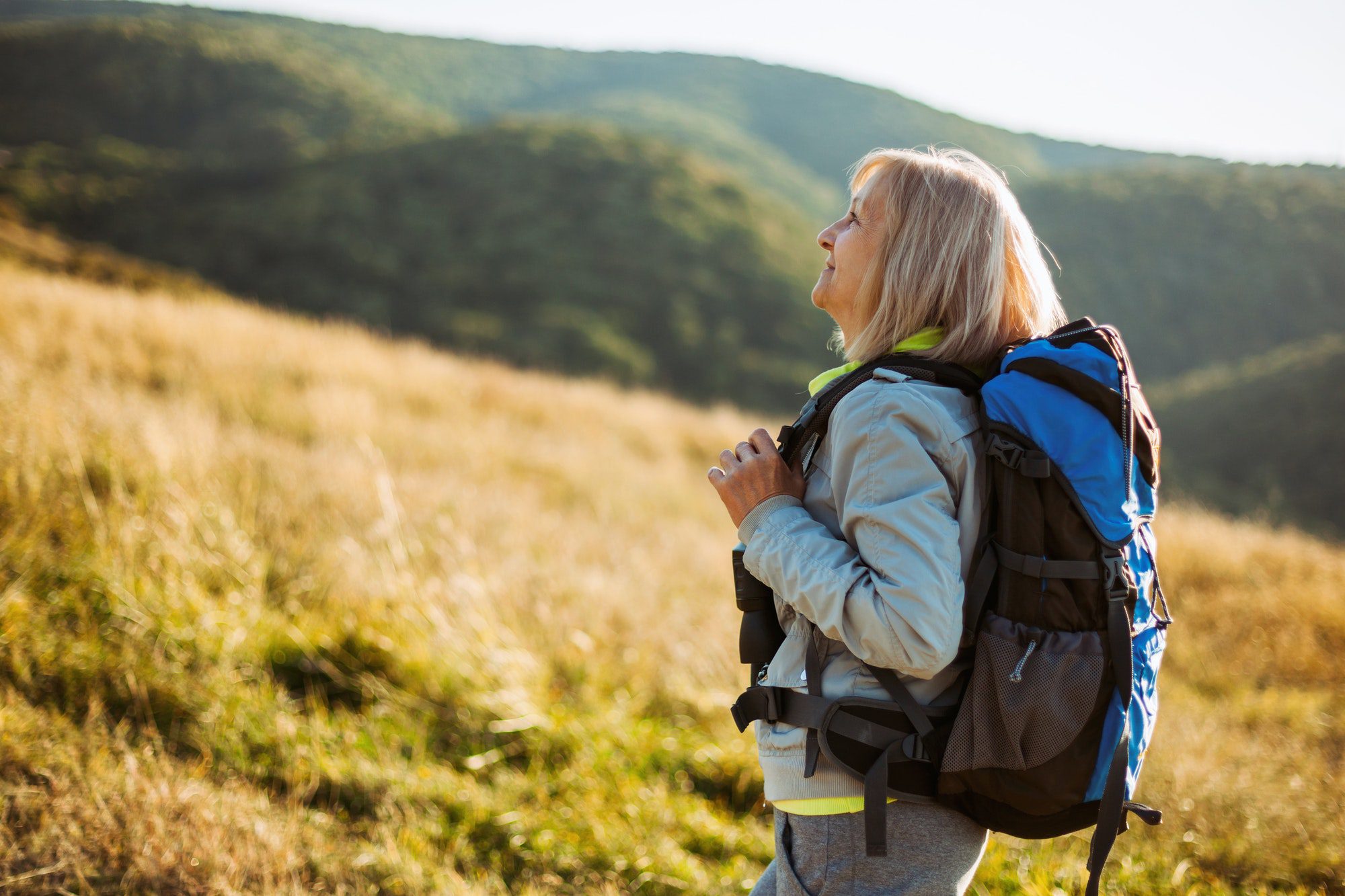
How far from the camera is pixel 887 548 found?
1.39 m

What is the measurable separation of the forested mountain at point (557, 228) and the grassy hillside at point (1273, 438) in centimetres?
13

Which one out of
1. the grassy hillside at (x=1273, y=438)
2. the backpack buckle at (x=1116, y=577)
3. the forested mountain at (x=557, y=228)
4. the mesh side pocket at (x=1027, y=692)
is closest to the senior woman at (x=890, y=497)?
the mesh side pocket at (x=1027, y=692)

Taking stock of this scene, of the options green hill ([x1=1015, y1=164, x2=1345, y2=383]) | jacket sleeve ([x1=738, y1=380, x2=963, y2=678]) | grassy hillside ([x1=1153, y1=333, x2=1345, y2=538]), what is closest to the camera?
jacket sleeve ([x1=738, y1=380, x2=963, y2=678])

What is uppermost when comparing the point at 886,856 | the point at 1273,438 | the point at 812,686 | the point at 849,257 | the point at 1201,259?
the point at 1201,259

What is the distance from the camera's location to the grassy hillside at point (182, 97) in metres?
52.5

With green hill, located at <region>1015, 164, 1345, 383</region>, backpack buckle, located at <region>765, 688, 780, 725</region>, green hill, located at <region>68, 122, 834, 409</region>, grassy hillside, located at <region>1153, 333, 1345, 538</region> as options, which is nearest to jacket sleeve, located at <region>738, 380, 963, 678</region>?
backpack buckle, located at <region>765, 688, 780, 725</region>

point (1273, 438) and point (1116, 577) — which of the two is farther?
point (1273, 438)

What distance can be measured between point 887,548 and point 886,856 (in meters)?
0.60

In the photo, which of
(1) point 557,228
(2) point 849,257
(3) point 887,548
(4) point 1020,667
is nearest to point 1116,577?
(4) point 1020,667

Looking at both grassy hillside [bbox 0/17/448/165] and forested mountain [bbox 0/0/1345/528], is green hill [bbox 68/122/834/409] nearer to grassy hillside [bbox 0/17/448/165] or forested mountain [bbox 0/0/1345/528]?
forested mountain [bbox 0/0/1345/528]

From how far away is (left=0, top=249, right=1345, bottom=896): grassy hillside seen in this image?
271cm

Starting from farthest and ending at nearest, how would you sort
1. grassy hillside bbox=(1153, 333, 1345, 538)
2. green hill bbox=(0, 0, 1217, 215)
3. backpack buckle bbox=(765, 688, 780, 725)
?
green hill bbox=(0, 0, 1217, 215) → grassy hillside bbox=(1153, 333, 1345, 538) → backpack buckle bbox=(765, 688, 780, 725)

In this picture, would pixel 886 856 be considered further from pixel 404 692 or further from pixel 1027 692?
pixel 404 692

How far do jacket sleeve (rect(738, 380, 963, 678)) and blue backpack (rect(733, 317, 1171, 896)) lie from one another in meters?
0.10
